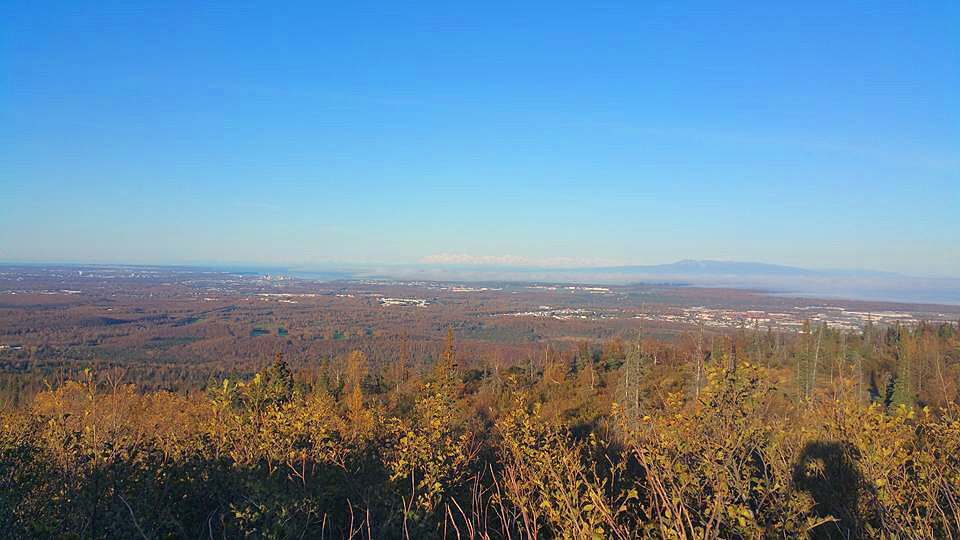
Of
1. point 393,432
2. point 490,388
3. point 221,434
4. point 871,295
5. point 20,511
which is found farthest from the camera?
point 871,295

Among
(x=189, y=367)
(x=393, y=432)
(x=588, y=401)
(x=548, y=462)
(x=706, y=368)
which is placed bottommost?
(x=189, y=367)

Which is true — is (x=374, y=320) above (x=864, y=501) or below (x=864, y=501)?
below

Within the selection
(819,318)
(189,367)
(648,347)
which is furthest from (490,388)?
(819,318)

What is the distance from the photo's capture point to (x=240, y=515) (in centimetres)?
419

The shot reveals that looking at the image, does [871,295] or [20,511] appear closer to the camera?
[20,511]

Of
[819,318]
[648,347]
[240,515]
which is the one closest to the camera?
[240,515]

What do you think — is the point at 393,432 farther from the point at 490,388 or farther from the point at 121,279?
the point at 121,279

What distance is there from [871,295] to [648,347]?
226ft

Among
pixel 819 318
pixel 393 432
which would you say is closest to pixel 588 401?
pixel 393 432

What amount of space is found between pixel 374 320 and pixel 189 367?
39.8 m

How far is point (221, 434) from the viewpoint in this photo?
6.70 m

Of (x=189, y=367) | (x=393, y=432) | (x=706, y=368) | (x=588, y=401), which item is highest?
(x=706, y=368)

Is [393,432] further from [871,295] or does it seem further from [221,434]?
[871,295]

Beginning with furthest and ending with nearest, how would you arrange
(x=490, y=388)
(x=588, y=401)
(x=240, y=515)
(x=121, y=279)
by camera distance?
(x=121, y=279), (x=490, y=388), (x=588, y=401), (x=240, y=515)
